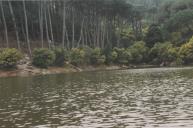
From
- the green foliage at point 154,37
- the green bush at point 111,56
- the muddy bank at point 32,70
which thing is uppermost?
the green foliage at point 154,37

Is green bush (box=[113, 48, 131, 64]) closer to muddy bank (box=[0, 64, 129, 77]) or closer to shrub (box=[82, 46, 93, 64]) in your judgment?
shrub (box=[82, 46, 93, 64])

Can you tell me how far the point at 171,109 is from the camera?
2541 centimetres

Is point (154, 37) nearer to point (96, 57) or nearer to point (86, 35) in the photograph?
point (86, 35)

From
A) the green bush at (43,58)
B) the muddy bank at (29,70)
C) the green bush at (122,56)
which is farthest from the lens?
the green bush at (122,56)

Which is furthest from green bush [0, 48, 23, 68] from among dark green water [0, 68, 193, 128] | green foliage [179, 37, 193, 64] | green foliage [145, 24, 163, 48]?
green foliage [145, 24, 163, 48]

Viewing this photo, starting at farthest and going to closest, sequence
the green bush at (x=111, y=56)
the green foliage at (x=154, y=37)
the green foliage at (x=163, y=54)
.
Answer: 1. the green foliage at (x=154, y=37)
2. the green foliage at (x=163, y=54)
3. the green bush at (x=111, y=56)

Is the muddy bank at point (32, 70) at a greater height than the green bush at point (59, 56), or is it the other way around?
the green bush at point (59, 56)

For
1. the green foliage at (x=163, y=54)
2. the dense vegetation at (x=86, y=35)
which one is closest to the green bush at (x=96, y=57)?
the dense vegetation at (x=86, y=35)

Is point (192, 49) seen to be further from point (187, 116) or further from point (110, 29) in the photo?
point (187, 116)

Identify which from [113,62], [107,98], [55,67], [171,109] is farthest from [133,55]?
[171,109]

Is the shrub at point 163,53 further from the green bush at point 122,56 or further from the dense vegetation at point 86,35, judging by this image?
the green bush at point 122,56

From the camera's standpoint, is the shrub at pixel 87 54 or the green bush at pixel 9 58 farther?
the shrub at pixel 87 54

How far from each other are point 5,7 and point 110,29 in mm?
37221

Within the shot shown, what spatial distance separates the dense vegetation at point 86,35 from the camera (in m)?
89.1
